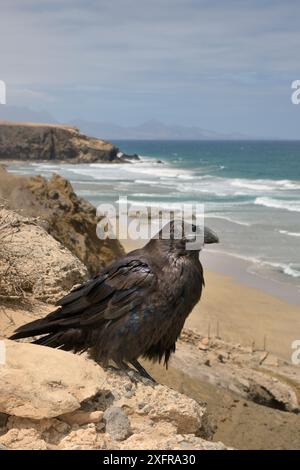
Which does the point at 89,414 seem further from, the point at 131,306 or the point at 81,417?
the point at 131,306

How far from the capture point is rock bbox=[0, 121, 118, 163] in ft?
276

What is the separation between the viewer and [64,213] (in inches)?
418

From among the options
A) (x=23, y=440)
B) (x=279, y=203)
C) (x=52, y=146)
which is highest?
(x=52, y=146)

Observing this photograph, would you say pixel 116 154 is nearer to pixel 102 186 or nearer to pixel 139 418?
pixel 102 186

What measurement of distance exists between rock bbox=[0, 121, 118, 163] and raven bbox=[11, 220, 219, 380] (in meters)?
79.1

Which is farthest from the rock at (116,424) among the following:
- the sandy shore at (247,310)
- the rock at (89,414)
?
the sandy shore at (247,310)

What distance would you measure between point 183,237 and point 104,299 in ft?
2.14

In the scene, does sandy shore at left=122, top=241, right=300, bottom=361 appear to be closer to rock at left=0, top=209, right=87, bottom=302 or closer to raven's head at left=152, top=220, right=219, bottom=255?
rock at left=0, top=209, right=87, bottom=302

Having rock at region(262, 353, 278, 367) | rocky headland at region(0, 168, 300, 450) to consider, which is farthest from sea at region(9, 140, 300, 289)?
rocky headland at region(0, 168, 300, 450)

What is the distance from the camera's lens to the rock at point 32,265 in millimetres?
5855

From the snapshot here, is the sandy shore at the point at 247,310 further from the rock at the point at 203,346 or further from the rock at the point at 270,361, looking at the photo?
the rock at the point at 203,346

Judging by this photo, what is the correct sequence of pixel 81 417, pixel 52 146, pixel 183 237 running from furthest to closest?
pixel 52 146 → pixel 183 237 → pixel 81 417

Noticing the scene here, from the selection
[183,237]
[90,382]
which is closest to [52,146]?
[183,237]
